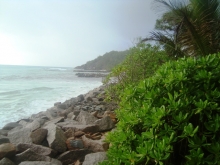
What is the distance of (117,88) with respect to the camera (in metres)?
5.09

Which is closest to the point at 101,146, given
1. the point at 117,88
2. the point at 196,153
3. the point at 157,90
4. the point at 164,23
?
the point at 157,90

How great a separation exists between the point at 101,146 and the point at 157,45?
3.38 m

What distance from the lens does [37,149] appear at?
9.69 feet

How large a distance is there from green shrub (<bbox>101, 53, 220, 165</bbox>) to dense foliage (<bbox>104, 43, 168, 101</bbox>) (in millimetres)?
3260

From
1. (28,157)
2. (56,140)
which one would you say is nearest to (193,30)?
(56,140)

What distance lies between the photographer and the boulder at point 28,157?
2.77 meters

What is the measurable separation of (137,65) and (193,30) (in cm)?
150

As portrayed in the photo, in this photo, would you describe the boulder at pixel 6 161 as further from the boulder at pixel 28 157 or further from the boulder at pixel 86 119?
the boulder at pixel 86 119

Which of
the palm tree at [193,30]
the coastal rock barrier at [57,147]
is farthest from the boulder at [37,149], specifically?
the palm tree at [193,30]

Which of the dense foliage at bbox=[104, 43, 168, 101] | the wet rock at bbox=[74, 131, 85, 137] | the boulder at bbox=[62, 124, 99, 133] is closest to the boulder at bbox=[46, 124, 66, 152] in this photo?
the wet rock at bbox=[74, 131, 85, 137]

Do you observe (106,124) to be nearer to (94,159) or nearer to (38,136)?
(38,136)

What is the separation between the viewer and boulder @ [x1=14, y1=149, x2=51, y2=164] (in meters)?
2.77

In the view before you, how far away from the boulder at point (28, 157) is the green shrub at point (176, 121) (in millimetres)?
1675

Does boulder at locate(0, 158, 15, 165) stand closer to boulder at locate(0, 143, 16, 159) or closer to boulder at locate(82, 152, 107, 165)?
boulder at locate(0, 143, 16, 159)
